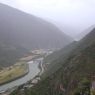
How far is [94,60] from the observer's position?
2628 inches

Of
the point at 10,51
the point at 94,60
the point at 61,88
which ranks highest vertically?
the point at 10,51

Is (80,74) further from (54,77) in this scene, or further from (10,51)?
(10,51)

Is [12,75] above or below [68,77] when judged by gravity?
above

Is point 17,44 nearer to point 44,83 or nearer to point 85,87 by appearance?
point 44,83

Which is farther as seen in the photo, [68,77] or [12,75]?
[12,75]

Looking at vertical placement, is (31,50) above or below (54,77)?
above

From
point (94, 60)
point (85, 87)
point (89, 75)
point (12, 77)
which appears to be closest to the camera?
point (85, 87)

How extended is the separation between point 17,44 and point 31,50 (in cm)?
892

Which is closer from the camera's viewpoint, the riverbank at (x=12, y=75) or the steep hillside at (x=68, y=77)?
the steep hillside at (x=68, y=77)

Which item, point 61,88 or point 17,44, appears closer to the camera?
point 61,88

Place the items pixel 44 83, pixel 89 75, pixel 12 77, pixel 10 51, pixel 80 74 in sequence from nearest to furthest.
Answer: pixel 89 75
pixel 80 74
pixel 44 83
pixel 12 77
pixel 10 51

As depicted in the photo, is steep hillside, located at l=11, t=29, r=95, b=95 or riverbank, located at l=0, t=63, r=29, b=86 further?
riverbank, located at l=0, t=63, r=29, b=86

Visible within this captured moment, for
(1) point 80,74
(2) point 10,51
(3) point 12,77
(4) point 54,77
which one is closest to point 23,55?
(2) point 10,51

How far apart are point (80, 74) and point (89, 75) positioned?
196 inches
